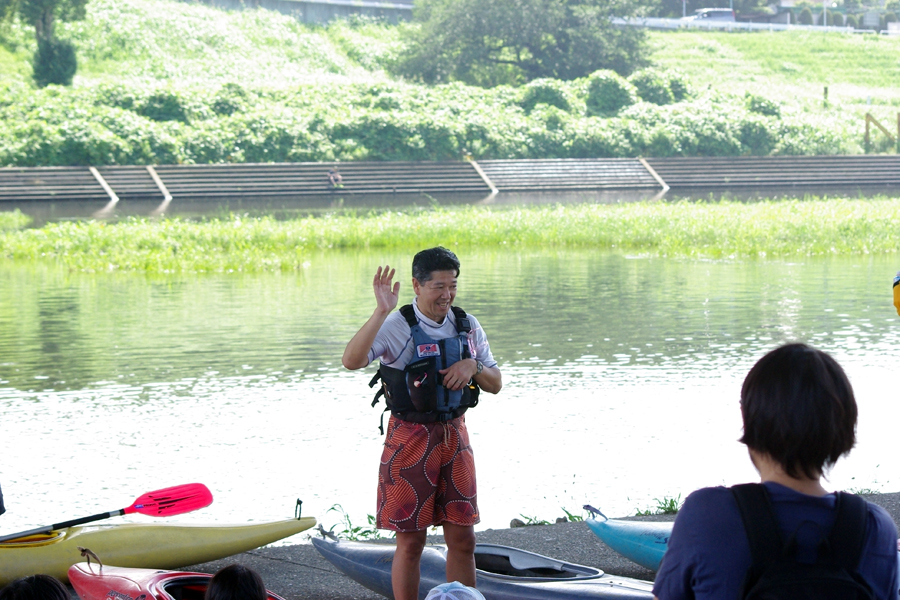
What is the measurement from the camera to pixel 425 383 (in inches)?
145

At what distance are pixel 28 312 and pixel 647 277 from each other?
→ 344 inches

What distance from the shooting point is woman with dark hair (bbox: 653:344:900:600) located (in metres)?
1.88

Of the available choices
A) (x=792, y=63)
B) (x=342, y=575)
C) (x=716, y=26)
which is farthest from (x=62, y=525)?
(x=716, y=26)

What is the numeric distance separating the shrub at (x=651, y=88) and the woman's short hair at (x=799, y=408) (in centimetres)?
4688

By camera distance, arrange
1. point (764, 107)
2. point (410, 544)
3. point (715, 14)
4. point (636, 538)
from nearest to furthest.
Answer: point (410, 544) < point (636, 538) < point (764, 107) < point (715, 14)

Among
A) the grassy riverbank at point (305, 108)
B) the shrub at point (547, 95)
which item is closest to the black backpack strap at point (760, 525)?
the grassy riverbank at point (305, 108)

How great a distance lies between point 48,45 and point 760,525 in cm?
4238

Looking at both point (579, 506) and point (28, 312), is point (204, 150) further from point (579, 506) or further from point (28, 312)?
point (579, 506)

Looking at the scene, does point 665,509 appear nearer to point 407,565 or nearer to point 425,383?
point 407,565

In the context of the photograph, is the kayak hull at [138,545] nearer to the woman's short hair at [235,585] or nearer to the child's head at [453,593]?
the woman's short hair at [235,585]

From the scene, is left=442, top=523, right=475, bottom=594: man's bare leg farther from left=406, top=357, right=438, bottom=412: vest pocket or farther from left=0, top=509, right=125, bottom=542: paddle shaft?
left=0, top=509, right=125, bottom=542: paddle shaft

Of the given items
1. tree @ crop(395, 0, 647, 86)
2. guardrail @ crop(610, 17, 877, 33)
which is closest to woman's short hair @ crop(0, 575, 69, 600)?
tree @ crop(395, 0, 647, 86)

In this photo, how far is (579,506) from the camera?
6.28 m

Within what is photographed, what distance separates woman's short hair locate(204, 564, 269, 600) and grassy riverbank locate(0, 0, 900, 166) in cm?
3286
